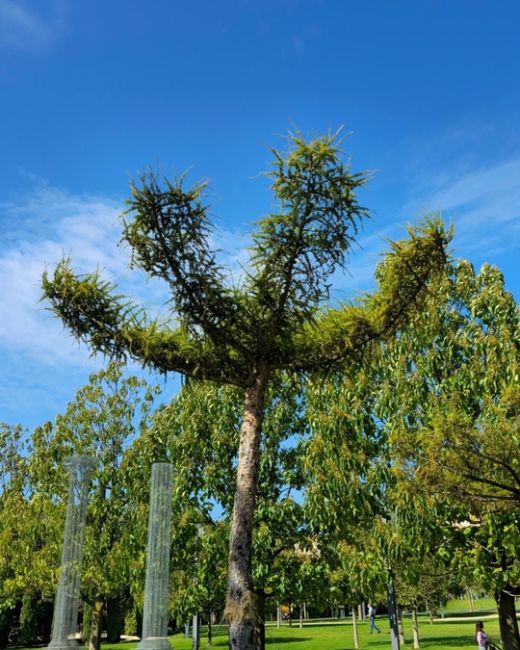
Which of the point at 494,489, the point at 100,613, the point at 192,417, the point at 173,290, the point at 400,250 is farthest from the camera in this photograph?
the point at 100,613

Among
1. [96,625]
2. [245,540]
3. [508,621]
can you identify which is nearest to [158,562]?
[245,540]

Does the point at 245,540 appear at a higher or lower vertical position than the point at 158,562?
higher

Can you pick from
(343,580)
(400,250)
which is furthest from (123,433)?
(400,250)

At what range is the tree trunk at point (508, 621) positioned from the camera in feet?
49.6

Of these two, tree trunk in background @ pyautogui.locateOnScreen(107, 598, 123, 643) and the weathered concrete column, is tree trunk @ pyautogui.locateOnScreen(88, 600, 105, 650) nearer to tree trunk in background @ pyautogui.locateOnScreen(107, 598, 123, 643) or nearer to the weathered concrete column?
the weathered concrete column

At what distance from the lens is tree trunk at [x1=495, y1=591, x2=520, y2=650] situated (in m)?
A: 15.1

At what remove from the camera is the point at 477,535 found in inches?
539

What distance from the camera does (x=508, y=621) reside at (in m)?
15.6

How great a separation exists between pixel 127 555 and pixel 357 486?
916cm

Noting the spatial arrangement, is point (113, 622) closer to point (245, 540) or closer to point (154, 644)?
point (154, 644)

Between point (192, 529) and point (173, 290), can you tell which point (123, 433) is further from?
point (173, 290)

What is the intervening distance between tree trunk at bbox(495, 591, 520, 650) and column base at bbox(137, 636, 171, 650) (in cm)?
808

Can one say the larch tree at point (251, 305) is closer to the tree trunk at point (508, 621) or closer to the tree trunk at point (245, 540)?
the tree trunk at point (245, 540)

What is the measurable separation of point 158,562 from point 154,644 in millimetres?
2488
